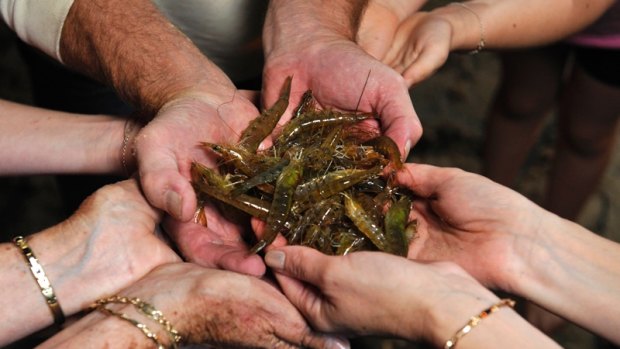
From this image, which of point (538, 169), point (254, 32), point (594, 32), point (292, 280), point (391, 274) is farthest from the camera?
point (538, 169)

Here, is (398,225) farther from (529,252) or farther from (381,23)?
(381,23)

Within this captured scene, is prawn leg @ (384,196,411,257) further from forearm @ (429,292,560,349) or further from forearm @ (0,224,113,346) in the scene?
forearm @ (0,224,113,346)

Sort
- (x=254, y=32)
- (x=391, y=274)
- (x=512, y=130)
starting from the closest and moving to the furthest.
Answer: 1. (x=391, y=274)
2. (x=254, y=32)
3. (x=512, y=130)

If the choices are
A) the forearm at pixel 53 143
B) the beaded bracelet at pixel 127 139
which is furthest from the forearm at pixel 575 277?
the forearm at pixel 53 143

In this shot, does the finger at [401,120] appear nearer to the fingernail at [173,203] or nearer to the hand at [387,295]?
the hand at [387,295]

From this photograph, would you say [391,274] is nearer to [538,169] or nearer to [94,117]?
[94,117]

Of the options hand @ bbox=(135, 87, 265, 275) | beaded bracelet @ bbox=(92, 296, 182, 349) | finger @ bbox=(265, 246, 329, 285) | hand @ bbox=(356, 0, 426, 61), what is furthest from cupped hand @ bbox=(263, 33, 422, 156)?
beaded bracelet @ bbox=(92, 296, 182, 349)

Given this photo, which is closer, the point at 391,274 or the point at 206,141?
the point at 391,274

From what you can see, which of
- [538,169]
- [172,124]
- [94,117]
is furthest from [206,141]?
[538,169]
